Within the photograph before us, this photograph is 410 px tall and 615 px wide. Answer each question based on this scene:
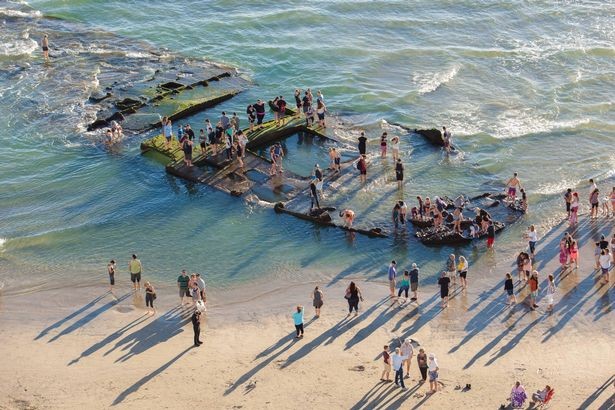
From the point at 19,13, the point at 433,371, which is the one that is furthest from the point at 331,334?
the point at 19,13

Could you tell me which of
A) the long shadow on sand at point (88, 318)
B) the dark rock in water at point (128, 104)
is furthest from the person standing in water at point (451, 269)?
the dark rock in water at point (128, 104)

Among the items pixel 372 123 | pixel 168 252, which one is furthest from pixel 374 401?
pixel 372 123

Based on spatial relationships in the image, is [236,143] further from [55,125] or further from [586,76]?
[586,76]

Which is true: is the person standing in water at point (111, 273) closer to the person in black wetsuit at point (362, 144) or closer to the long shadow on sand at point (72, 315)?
the long shadow on sand at point (72, 315)

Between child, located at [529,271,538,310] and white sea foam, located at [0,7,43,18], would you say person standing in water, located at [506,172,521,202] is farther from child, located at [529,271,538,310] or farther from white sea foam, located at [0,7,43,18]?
white sea foam, located at [0,7,43,18]

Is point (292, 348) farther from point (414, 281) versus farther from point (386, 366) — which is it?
point (414, 281)

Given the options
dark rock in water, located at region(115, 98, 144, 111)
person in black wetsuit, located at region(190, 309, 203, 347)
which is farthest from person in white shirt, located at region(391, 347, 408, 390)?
dark rock in water, located at region(115, 98, 144, 111)
